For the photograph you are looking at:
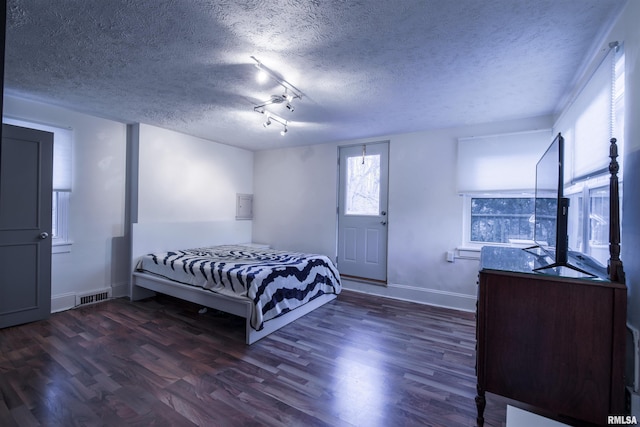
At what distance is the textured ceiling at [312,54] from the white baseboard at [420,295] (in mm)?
2235

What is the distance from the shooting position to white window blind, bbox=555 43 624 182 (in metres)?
1.64

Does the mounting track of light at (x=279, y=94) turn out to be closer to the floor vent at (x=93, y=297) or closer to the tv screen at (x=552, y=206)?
the tv screen at (x=552, y=206)

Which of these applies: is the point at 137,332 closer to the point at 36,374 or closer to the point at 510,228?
the point at 36,374

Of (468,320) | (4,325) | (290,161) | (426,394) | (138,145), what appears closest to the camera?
(426,394)

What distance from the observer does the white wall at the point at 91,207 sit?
3316 mm

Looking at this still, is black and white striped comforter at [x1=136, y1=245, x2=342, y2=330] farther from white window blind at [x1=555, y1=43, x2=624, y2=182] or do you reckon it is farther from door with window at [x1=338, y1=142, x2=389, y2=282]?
white window blind at [x1=555, y1=43, x2=624, y2=182]

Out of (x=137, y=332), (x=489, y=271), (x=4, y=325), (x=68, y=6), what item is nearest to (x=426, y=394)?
(x=489, y=271)

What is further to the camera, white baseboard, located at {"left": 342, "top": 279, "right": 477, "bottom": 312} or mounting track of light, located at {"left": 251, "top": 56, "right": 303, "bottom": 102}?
white baseboard, located at {"left": 342, "top": 279, "right": 477, "bottom": 312}

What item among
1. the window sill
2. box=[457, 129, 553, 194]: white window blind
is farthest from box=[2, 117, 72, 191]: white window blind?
box=[457, 129, 553, 194]: white window blind

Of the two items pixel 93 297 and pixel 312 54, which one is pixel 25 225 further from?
pixel 312 54

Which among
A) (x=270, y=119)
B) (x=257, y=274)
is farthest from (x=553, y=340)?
(x=270, y=119)

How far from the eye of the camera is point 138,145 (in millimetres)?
3781

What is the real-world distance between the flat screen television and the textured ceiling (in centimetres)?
69

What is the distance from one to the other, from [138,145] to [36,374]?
2734mm
